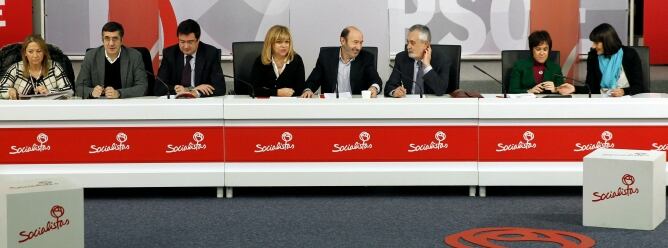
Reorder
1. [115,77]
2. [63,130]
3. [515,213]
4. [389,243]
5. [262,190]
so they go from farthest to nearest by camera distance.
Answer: [115,77], [262,190], [63,130], [515,213], [389,243]

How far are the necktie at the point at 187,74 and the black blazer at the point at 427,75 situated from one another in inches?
52.3

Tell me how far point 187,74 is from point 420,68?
60.9 inches

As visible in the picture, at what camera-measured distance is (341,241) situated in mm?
4980

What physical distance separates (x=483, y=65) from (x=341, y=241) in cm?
444

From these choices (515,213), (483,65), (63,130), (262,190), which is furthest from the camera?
(483,65)

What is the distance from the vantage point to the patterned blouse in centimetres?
710

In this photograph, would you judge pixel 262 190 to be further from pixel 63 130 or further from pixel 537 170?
pixel 537 170

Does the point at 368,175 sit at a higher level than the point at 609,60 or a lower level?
lower

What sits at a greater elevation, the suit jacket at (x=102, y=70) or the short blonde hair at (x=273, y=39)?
the short blonde hair at (x=273, y=39)

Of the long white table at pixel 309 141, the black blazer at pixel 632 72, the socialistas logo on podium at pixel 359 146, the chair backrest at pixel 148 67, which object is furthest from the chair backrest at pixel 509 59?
the chair backrest at pixel 148 67

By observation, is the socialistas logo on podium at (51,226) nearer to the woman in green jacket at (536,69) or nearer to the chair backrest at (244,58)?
the chair backrest at (244,58)

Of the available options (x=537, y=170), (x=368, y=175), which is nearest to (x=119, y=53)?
(x=368, y=175)

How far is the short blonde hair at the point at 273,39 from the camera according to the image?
7.09 metres

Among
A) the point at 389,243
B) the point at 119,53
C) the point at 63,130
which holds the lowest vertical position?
the point at 389,243
